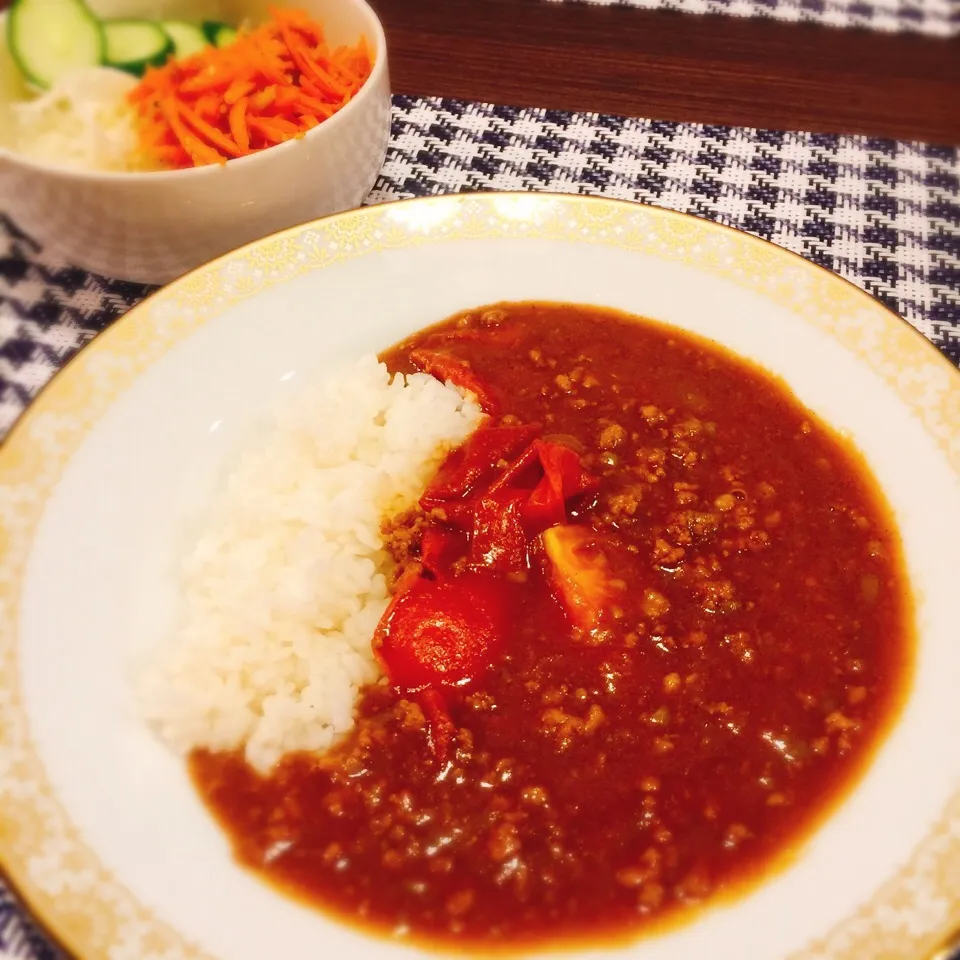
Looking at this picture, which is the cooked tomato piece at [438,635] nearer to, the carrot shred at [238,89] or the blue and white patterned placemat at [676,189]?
the blue and white patterned placemat at [676,189]

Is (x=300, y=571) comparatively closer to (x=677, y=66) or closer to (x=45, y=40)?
(x=45, y=40)

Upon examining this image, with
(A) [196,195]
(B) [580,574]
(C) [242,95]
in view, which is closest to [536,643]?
(B) [580,574]

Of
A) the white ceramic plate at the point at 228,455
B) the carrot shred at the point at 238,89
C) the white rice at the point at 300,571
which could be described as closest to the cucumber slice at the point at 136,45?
the carrot shred at the point at 238,89

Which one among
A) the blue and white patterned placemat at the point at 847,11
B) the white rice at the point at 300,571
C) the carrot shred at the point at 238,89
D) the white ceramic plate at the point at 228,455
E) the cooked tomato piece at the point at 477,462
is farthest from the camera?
the blue and white patterned placemat at the point at 847,11

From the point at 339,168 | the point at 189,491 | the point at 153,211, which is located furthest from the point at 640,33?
the point at 189,491

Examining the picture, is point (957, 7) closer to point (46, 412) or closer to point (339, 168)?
point (339, 168)

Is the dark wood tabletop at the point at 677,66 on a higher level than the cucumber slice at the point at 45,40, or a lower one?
lower

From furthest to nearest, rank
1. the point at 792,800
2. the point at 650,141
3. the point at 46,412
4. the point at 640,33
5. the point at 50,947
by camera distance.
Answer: the point at 640,33 → the point at 650,141 → the point at 46,412 → the point at 792,800 → the point at 50,947
